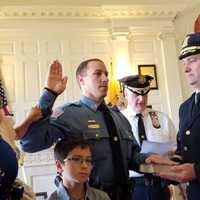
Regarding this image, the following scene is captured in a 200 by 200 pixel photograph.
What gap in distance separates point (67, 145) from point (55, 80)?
1.02ft

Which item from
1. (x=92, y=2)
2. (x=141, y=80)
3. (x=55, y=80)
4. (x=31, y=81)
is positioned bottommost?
(x=55, y=80)

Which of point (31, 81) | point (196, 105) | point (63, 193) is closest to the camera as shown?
point (63, 193)

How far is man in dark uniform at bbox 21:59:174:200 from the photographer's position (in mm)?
1816

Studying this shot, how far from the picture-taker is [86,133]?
1.93 m

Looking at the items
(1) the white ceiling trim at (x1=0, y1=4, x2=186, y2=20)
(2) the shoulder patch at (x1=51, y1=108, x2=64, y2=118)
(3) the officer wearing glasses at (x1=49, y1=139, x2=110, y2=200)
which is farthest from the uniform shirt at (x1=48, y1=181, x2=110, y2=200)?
(1) the white ceiling trim at (x1=0, y1=4, x2=186, y2=20)

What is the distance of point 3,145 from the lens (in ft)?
4.35

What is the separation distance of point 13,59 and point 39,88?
0.49 meters

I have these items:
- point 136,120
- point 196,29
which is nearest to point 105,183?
point 136,120

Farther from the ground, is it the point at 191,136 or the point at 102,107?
the point at 102,107

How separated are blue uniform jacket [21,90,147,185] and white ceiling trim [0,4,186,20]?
324 centimetres

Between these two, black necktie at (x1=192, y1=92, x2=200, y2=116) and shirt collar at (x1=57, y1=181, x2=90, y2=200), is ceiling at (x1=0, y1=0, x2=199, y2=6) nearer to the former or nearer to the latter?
black necktie at (x1=192, y1=92, x2=200, y2=116)

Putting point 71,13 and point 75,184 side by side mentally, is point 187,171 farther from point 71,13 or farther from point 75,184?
point 71,13

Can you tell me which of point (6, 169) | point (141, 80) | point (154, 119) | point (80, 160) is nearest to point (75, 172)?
point (80, 160)

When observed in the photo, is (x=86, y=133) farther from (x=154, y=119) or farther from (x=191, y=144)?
(x=154, y=119)
